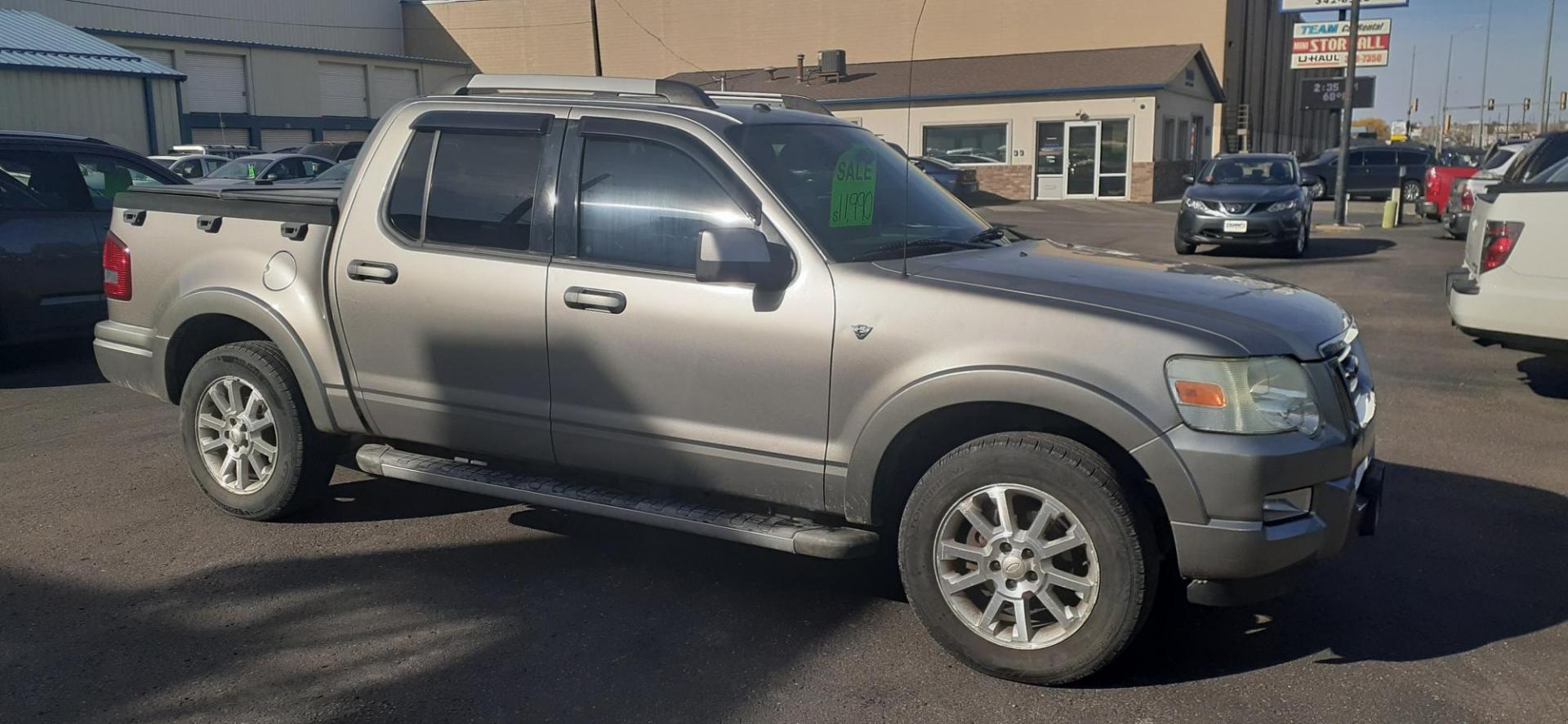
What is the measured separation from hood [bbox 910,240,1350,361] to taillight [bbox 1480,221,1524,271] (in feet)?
11.8

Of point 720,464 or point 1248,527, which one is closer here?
point 1248,527

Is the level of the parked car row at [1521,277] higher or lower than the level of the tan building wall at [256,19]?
lower

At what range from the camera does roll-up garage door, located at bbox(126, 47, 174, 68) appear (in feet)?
139

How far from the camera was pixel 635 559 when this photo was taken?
5.09 metres

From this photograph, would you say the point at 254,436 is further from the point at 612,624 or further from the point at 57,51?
the point at 57,51

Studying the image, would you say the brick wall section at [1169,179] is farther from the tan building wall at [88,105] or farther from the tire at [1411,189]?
the tan building wall at [88,105]

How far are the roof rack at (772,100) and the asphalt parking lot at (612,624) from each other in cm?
191

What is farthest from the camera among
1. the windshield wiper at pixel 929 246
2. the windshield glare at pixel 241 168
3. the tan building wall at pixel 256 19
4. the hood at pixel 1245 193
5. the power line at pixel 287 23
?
the power line at pixel 287 23

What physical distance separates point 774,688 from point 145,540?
308cm

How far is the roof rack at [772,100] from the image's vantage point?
5.26 metres

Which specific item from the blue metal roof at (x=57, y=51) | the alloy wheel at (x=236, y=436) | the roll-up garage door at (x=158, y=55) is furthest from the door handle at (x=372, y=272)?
the roll-up garage door at (x=158, y=55)

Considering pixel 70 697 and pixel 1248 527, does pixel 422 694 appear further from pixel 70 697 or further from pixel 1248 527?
pixel 1248 527

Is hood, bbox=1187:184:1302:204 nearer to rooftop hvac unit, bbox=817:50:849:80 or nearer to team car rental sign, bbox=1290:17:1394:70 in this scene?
team car rental sign, bbox=1290:17:1394:70

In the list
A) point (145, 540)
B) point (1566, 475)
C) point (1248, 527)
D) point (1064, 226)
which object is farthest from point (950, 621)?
point (1064, 226)
